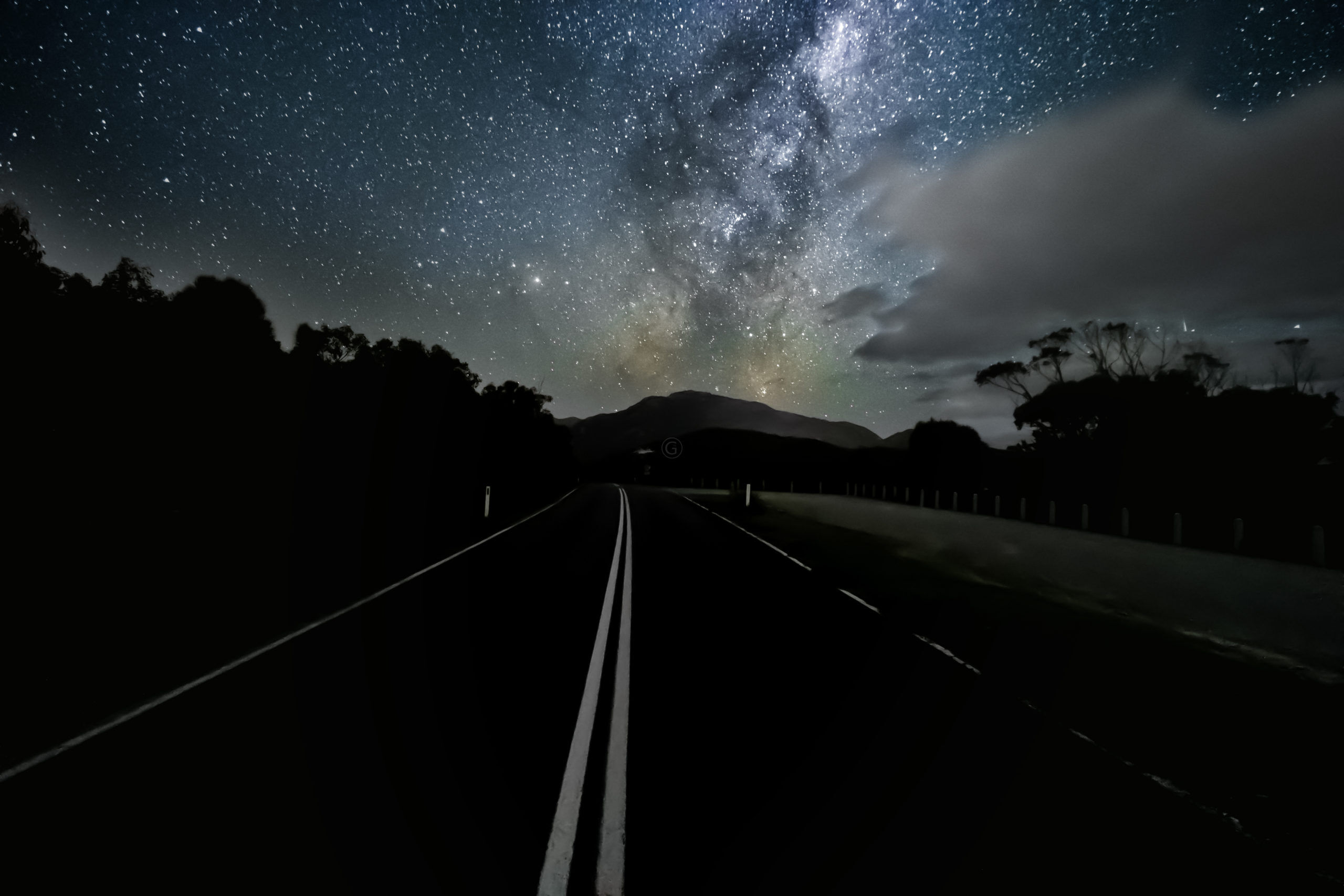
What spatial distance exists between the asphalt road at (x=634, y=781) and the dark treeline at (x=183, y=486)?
1.52 meters

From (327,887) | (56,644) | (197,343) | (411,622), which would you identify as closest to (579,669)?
(411,622)

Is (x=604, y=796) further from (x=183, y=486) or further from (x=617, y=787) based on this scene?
(x=183, y=486)

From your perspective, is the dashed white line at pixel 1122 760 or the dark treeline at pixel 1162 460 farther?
the dark treeline at pixel 1162 460

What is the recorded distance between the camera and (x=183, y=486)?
2181cm

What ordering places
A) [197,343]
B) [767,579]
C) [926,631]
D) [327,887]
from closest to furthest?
[327,887] < [926,631] < [767,579] < [197,343]

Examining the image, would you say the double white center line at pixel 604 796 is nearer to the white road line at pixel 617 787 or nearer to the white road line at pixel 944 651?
the white road line at pixel 617 787

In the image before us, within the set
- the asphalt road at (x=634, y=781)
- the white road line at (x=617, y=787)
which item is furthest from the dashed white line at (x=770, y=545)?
the white road line at (x=617, y=787)

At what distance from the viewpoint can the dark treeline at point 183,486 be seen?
23.4ft

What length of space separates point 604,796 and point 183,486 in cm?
2440

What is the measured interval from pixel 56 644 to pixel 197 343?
23.1m

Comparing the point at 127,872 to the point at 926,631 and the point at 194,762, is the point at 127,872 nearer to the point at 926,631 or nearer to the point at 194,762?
the point at 194,762

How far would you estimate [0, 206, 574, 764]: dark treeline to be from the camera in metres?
7.13

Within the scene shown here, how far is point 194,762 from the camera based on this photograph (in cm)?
409

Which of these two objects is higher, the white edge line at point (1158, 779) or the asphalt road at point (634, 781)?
the white edge line at point (1158, 779)
